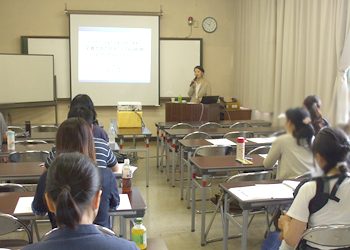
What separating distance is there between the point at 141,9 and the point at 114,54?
43.8 inches

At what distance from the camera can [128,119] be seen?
468cm

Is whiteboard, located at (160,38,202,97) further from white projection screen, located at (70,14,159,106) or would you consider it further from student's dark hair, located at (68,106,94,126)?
student's dark hair, located at (68,106,94,126)

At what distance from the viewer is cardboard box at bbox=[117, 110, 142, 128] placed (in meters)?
4.66

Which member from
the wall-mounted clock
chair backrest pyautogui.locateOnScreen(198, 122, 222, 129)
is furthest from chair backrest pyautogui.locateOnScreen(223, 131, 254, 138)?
the wall-mounted clock

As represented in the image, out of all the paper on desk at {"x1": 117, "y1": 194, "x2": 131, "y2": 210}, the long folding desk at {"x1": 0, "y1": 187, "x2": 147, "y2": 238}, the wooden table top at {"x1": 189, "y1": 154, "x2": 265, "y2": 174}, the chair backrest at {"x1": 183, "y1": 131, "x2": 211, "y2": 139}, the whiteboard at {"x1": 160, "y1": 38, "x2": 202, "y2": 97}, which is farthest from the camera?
the whiteboard at {"x1": 160, "y1": 38, "x2": 202, "y2": 97}

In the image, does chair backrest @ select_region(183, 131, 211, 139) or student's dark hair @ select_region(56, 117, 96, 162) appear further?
chair backrest @ select_region(183, 131, 211, 139)

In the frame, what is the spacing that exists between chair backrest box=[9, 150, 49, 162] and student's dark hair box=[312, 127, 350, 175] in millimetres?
3035

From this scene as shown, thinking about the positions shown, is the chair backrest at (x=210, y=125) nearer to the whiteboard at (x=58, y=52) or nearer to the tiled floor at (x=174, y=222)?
the tiled floor at (x=174, y=222)

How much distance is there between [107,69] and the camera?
6.96 m

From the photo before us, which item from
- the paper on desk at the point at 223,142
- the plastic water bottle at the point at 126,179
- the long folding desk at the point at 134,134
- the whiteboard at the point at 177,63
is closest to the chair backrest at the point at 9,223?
the plastic water bottle at the point at 126,179

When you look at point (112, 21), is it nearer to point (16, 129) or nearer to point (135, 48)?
point (135, 48)

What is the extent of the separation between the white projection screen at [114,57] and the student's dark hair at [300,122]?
6.88 metres

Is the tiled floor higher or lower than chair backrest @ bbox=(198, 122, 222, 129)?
lower

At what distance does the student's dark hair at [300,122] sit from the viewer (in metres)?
0.31
